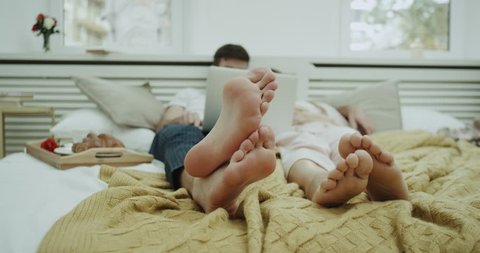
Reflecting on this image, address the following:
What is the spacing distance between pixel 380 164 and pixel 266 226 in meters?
0.26

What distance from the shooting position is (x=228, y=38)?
2832 mm

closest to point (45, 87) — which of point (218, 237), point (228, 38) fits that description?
point (228, 38)

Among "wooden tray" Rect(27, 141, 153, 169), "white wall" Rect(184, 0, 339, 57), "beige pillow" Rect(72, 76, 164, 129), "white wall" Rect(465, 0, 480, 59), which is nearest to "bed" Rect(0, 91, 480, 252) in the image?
"wooden tray" Rect(27, 141, 153, 169)

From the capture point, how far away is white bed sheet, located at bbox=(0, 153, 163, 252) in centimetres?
71

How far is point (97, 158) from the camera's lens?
137cm

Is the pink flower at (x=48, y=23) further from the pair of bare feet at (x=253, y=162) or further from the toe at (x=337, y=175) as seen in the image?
the toe at (x=337, y=175)

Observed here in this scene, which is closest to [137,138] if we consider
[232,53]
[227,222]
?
[232,53]

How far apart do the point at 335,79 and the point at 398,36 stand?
75cm

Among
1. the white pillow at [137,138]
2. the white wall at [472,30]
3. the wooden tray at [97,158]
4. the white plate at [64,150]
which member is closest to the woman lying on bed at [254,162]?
the wooden tray at [97,158]

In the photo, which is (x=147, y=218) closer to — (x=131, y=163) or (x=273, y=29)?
(x=131, y=163)

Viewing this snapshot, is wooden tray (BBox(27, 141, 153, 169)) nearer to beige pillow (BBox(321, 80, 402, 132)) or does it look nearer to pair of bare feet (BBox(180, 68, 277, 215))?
pair of bare feet (BBox(180, 68, 277, 215))

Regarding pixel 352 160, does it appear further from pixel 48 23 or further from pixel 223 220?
pixel 48 23

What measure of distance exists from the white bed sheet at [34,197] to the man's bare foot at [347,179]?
510 mm

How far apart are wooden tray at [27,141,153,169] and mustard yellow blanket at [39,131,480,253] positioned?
501 millimetres
